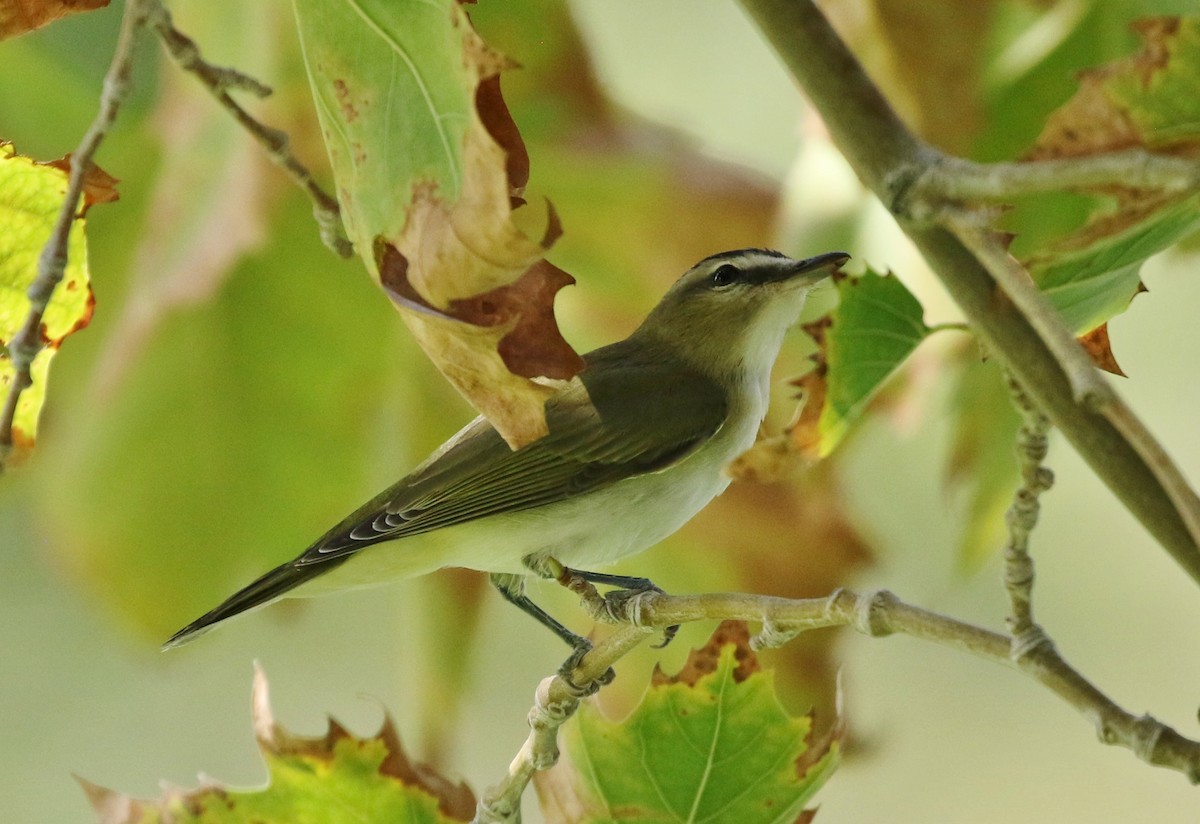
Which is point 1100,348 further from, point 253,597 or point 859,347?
point 253,597

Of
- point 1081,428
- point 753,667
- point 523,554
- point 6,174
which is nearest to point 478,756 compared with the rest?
point 523,554

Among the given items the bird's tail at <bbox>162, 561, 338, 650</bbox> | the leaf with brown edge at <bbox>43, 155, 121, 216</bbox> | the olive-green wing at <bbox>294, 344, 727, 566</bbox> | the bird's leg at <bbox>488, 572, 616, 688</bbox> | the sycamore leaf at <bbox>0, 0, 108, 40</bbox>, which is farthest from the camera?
the bird's leg at <bbox>488, 572, 616, 688</bbox>

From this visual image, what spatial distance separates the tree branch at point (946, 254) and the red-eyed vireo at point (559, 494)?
77cm

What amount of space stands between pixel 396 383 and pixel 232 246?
0.31 meters

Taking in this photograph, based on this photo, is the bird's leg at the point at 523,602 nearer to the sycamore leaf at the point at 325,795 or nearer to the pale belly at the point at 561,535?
the pale belly at the point at 561,535

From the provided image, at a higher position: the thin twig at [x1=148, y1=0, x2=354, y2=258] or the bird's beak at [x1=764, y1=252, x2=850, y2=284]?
the thin twig at [x1=148, y1=0, x2=354, y2=258]

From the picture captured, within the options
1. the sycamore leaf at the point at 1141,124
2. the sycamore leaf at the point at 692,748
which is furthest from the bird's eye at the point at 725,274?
the sycamore leaf at the point at 1141,124

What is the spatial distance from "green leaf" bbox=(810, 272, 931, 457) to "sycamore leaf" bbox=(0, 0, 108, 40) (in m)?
0.54

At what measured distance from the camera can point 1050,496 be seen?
253cm

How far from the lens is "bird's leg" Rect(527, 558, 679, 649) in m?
1.13

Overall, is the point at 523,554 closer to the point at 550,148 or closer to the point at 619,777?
the point at 550,148

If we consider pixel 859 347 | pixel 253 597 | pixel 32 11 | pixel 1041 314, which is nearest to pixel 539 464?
pixel 253 597

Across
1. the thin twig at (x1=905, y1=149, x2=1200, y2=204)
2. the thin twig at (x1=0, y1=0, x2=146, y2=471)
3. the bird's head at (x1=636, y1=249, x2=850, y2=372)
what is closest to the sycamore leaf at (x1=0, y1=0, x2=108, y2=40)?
the thin twig at (x1=0, y1=0, x2=146, y2=471)

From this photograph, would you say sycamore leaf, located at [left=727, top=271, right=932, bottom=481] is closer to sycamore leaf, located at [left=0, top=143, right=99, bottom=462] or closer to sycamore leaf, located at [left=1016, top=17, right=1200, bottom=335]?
sycamore leaf, located at [left=1016, top=17, right=1200, bottom=335]
